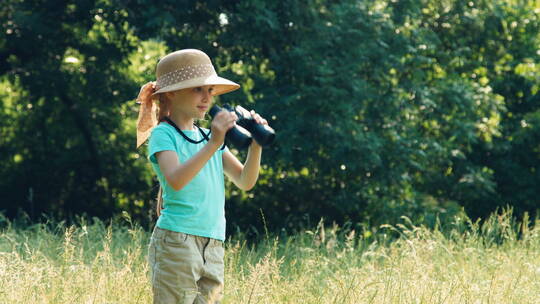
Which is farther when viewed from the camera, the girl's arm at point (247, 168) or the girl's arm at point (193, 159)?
the girl's arm at point (247, 168)

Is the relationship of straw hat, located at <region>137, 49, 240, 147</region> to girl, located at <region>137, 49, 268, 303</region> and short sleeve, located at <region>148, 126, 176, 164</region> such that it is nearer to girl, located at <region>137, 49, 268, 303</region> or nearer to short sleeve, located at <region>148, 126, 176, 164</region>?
girl, located at <region>137, 49, 268, 303</region>

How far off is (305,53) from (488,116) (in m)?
2.99

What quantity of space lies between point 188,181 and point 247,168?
0.37 meters

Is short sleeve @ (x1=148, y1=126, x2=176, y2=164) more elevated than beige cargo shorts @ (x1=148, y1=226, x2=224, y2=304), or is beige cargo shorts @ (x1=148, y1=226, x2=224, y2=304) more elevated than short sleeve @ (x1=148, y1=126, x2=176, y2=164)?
short sleeve @ (x1=148, y1=126, x2=176, y2=164)

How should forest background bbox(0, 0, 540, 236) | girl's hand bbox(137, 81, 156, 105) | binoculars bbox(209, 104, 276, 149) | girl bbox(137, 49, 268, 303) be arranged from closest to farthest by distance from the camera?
binoculars bbox(209, 104, 276, 149), girl bbox(137, 49, 268, 303), girl's hand bbox(137, 81, 156, 105), forest background bbox(0, 0, 540, 236)

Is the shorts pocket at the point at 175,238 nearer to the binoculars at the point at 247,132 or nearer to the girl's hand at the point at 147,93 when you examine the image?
the binoculars at the point at 247,132

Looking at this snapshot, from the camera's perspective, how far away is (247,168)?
3.10 m

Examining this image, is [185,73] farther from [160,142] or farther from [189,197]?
[189,197]

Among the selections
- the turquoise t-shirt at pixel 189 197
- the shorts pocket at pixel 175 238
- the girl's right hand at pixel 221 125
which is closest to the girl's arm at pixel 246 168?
the turquoise t-shirt at pixel 189 197

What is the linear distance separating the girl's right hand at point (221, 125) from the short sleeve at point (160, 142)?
24 cm

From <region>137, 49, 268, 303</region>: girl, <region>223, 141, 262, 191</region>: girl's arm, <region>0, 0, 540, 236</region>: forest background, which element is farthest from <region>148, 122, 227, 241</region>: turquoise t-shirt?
<region>0, 0, 540, 236</region>: forest background

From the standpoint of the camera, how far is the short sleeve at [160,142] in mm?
2877

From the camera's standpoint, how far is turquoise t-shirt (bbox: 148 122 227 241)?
2873mm

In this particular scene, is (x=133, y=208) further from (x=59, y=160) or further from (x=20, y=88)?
(x=20, y=88)
